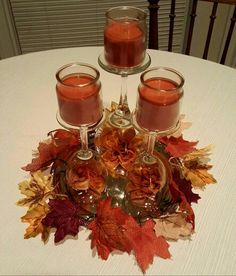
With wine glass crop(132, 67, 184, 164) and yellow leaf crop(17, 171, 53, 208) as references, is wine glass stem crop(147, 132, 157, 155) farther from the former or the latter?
yellow leaf crop(17, 171, 53, 208)

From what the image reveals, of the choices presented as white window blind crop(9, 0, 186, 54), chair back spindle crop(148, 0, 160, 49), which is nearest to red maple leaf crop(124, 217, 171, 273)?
chair back spindle crop(148, 0, 160, 49)

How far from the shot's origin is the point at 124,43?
1.98 feet

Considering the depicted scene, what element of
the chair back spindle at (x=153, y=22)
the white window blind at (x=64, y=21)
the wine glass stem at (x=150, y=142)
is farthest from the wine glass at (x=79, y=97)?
the white window blind at (x=64, y=21)

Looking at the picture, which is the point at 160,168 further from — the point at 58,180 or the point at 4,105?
the point at 4,105

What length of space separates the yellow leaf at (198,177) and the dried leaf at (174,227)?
3.5 inches

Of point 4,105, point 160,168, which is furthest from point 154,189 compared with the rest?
point 4,105

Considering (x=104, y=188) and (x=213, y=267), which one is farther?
(x=104, y=188)

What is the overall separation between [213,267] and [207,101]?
0.46 m

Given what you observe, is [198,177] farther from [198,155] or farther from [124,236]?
[124,236]

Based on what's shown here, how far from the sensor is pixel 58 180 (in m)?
0.64

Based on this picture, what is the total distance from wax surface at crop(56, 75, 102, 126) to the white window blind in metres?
1.26

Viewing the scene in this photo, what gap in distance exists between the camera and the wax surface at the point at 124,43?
607mm

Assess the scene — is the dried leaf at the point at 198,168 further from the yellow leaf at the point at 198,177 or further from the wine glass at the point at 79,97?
the wine glass at the point at 79,97

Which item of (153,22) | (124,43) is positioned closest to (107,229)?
(124,43)
